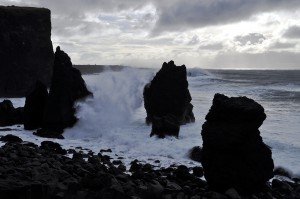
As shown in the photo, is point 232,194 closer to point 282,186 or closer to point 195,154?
point 282,186

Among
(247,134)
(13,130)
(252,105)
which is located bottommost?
(13,130)

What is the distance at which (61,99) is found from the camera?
23.5 m

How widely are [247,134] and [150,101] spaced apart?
1369cm

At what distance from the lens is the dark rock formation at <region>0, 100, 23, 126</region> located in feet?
81.4

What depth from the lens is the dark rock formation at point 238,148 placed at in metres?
12.0

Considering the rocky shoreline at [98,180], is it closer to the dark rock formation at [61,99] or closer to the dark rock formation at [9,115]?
Answer: the dark rock formation at [61,99]

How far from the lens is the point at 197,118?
2838cm

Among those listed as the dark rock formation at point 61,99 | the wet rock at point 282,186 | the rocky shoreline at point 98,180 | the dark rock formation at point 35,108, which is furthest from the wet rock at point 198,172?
the dark rock formation at point 35,108

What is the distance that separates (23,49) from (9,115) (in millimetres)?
18955

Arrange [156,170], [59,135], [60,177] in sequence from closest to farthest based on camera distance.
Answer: [60,177] < [156,170] < [59,135]

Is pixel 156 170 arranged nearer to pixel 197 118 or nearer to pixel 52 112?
pixel 52 112

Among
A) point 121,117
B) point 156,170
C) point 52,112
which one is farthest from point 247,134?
point 121,117

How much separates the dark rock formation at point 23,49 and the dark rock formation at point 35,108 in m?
17.3

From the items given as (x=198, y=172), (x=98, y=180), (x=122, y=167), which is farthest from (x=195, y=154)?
(x=98, y=180)
